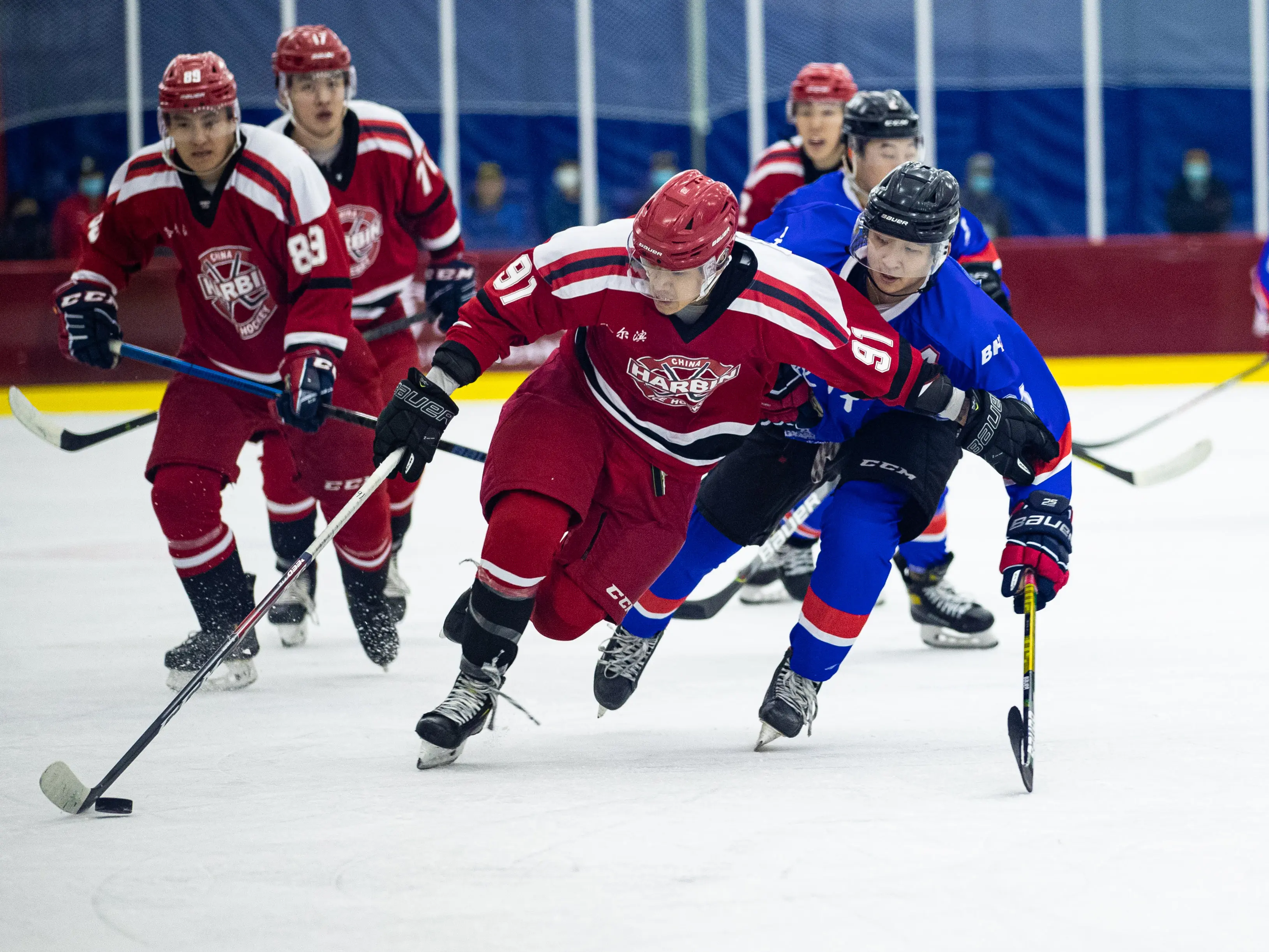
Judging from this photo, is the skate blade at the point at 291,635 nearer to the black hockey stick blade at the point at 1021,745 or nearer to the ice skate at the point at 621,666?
the ice skate at the point at 621,666

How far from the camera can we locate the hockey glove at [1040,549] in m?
2.70

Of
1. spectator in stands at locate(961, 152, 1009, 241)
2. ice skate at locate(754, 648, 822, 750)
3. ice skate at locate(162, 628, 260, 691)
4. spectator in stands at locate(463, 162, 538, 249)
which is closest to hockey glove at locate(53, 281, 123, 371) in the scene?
ice skate at locate(162, 628, 260, 691)

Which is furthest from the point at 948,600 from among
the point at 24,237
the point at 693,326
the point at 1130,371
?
the point at 24,237

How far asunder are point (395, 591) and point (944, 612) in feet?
4.48

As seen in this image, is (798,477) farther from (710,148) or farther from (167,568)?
(710,148)

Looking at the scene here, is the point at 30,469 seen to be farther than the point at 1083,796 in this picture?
Yes

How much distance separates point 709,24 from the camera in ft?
35.1

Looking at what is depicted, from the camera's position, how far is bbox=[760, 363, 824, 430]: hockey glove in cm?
296

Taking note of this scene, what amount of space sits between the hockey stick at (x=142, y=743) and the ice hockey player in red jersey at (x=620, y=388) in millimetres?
101

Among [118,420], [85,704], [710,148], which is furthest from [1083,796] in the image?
[710,148]

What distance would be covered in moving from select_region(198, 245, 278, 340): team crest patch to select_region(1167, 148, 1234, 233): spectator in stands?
8.02 metres

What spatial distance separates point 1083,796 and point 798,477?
88 centimetres

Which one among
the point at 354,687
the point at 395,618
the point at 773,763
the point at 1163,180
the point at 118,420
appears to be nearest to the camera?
the point at 773,763

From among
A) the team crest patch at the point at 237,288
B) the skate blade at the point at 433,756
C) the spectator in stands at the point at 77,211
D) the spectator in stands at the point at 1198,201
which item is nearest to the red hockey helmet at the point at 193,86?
the team crest patch at the point at 237,288
